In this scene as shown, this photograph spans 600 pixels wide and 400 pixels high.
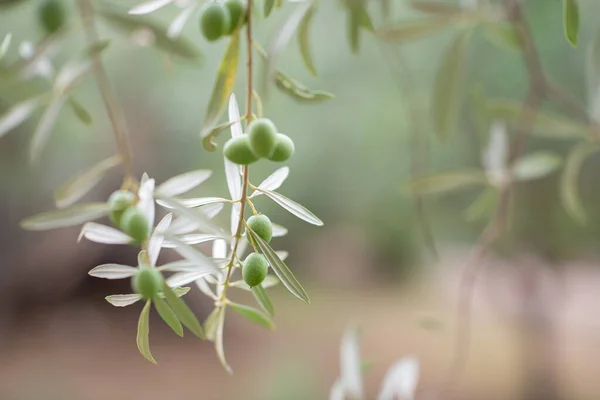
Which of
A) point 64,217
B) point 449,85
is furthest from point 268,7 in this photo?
point 449,85

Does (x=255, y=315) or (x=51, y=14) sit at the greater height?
(x=51, y=14)

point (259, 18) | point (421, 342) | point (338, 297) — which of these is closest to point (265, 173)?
point (338, 297)

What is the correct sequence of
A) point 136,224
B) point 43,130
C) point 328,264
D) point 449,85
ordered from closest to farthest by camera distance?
point 136,224 < point 43,130 < point 449,85 < point 328,264

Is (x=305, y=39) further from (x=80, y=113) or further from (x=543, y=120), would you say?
(x=543, y=120)

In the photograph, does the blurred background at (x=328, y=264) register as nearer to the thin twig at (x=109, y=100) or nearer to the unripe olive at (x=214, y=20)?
the thin twig at (x=109, y=100)

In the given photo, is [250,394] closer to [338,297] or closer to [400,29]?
[338,297]
